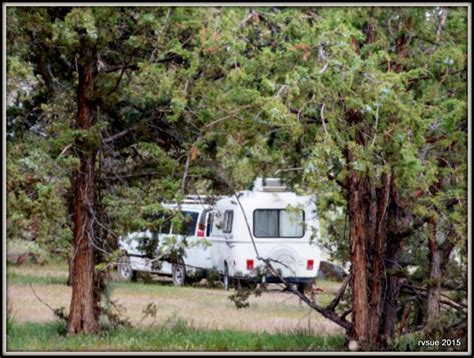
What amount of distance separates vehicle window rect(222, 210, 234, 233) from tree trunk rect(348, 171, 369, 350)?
850cm

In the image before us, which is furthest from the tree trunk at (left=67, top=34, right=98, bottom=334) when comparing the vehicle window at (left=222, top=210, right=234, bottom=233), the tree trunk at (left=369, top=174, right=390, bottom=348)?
the vehicle window at (left=222, top=210, right=234, bottom=233)

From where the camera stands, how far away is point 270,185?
489 inches

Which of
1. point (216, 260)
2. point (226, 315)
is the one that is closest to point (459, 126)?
point (226, 315)

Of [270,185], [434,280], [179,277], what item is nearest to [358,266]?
[434,280]

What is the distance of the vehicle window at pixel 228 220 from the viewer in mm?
20016

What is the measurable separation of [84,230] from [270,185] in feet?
8.35

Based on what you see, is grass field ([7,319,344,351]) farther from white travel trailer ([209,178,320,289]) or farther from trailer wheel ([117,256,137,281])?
white travel trailer ([209,178,320,289])

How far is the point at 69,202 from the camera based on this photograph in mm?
13000

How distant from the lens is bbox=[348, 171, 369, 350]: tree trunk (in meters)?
11.4

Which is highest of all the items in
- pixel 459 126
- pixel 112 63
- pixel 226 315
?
pixel 112 63

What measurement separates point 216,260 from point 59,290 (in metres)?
3.36

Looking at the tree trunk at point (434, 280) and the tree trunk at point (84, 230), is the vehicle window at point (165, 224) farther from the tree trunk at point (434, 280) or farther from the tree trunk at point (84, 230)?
the tree trunk at point (434, 280)

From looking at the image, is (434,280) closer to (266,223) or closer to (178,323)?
→ (178,323)

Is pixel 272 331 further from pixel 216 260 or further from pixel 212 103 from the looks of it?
pixel 216 260
